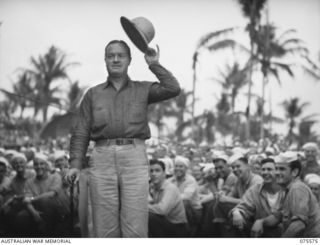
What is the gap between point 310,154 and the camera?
8.39 metres

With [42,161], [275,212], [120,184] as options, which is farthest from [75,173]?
[42,161]

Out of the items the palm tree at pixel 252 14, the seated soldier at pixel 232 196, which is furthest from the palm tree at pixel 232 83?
the seated soldier at pixel 232 196

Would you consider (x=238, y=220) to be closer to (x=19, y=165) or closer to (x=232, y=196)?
(x=232, y=196)

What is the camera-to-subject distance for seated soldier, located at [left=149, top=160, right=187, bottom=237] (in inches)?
241

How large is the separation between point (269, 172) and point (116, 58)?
2.06m

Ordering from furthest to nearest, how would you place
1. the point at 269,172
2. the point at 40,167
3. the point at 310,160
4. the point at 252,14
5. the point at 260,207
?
1. the point at 252,14
2. the point at 310,160
3. the point at 40,167
4. the point at 269,172
5. the point at 260,207

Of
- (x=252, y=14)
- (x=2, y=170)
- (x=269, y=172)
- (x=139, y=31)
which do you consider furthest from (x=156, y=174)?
(x=252, y=14)

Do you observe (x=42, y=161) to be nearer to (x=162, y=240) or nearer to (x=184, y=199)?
(x=184, y=199)

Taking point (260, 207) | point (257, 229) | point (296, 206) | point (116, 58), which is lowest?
point (257, 229)

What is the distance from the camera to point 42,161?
755cm

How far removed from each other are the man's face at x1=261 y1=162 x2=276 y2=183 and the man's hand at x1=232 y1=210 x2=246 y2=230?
49 centimetres

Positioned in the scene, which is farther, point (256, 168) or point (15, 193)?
point (256, 168)

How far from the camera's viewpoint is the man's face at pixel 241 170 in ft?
22.2

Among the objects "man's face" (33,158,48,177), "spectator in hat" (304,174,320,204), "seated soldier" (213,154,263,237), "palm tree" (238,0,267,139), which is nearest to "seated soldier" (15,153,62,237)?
"man's face" (33,158,48,177)
